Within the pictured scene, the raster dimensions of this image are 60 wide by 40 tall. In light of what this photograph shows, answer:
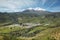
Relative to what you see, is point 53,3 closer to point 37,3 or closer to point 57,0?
point 57,0

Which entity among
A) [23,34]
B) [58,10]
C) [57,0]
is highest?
[57,0]

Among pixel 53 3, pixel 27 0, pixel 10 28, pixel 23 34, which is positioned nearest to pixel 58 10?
pixel 53 3

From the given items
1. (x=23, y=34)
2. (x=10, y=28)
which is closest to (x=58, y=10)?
(x=23, y=34)

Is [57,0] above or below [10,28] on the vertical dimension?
above

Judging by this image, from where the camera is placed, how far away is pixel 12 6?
1227cm

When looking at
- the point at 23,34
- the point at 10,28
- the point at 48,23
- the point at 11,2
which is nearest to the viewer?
the point at 11,2

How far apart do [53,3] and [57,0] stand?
40 centimetres

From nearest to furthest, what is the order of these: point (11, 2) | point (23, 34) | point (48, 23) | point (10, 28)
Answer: point (11, 2)
point (23, 34)
point (48, 23)
point (10, 28)

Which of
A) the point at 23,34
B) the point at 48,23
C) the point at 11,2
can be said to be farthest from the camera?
the point at 48,23

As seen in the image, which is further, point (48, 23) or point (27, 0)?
point (48, 23)

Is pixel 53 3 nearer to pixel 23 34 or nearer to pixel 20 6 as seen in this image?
pixel 20 6

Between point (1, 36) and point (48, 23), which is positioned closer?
point (1, 36)

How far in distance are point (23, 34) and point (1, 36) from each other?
1836 millimetres

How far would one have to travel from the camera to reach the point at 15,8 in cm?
1202
